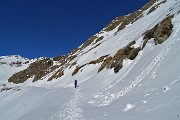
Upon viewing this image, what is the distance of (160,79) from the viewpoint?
16953 mm

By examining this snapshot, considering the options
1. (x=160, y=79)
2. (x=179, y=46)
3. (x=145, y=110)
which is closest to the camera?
(x=145, y=110)

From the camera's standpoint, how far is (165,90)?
14219 millimetres

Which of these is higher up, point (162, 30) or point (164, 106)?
point (162, 30)

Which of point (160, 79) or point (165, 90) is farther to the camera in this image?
point (160, 79)

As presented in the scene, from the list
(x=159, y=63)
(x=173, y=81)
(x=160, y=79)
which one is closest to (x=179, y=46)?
(x=159, y=63)

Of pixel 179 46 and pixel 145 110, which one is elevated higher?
pixel 179 46

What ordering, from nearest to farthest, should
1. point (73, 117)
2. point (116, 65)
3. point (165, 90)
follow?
point (165, 90) < point (73, 117) < point (116, 65)

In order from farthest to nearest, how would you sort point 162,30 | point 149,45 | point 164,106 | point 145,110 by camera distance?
point 149,45, point 162,30, point 145,110, point 164,106

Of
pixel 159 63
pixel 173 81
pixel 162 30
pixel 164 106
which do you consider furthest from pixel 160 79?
pixel 162 30

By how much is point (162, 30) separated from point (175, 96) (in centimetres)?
1565

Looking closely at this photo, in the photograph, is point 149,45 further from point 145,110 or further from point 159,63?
point 145,110

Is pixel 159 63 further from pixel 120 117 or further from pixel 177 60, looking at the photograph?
pixel 120 117

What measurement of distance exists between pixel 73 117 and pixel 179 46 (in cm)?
1104

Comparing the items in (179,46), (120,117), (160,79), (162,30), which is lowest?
(120,117)
